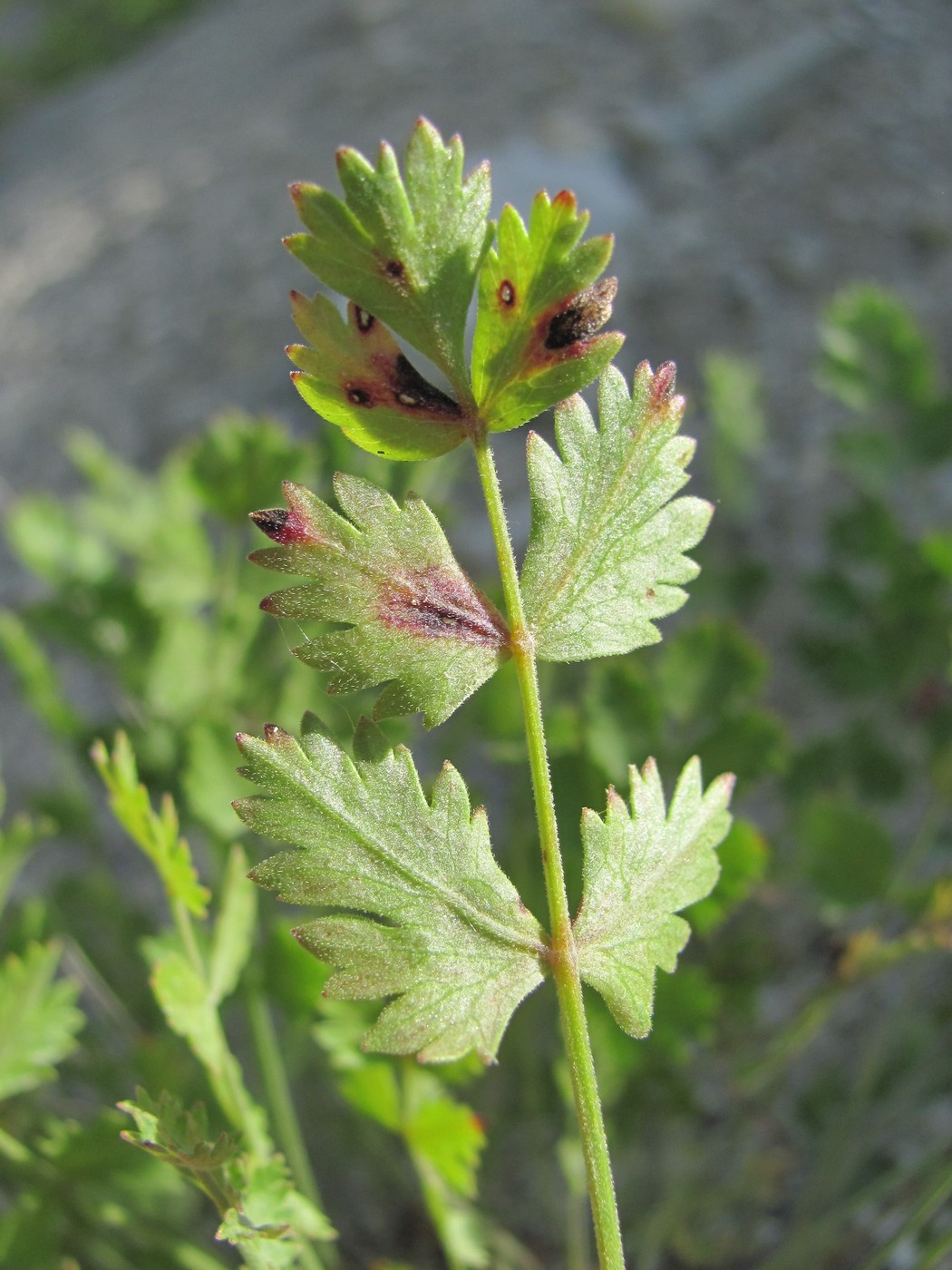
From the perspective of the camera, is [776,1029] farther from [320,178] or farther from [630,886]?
[320,178]

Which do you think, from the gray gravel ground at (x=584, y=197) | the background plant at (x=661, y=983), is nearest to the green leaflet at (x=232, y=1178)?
the background plant at (x=661, y=983)

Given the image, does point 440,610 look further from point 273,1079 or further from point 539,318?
point 273,1079

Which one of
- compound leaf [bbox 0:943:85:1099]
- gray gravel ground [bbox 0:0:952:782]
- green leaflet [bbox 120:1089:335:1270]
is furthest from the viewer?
gray gravel ground [bbox 0:0:952:782]

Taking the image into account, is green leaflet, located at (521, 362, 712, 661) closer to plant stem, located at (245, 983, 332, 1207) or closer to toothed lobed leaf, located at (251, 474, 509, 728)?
toothed lobed leaf, located at (251, 474, 509, 728)

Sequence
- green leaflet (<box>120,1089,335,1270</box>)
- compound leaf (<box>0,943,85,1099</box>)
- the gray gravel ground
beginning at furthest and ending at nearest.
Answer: the gray gravel ground
compound leaf (<box>0,943,85,1099</box>)
green leaflet (<box>120,1089,335,1270</box>)

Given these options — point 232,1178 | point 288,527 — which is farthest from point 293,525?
point 232,1178

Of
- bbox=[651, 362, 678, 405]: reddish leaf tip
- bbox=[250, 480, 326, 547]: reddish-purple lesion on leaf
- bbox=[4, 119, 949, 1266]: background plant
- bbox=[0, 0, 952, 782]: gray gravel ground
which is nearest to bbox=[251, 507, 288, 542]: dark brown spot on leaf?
bbox=[250, 480, 326, 547]: reddish-purple lesion on leaf

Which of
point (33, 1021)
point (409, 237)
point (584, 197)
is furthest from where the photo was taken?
point (584, 197)
